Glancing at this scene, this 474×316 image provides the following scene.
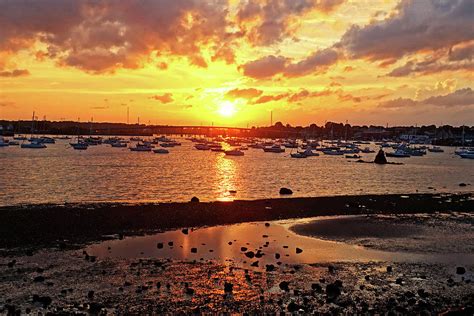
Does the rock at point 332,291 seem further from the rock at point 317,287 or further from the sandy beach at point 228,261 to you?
the rock at point 317,287

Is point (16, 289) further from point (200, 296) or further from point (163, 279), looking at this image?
point (200, 296)

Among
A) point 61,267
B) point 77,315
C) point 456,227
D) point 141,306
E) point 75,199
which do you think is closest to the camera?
point 77,315

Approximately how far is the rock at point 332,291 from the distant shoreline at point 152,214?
39.3 feet

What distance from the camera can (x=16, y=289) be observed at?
51.5ft

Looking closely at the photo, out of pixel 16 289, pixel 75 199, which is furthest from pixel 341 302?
pixel 75 199

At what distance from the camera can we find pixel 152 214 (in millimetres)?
31172

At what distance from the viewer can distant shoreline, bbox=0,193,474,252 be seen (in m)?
24.2

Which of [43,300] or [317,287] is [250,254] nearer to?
[317,287]

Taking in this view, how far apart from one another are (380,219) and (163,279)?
1947cm

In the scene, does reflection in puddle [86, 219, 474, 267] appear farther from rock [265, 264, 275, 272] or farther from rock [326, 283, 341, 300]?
rock [326, 283, 341, 300]

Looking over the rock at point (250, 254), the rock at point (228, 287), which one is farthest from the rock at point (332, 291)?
the rock at point (250, 254)

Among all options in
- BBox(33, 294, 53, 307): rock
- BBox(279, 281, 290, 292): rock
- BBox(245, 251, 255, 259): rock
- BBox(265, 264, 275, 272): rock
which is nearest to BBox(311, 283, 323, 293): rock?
BBox(279, 281, 290, 292): rock

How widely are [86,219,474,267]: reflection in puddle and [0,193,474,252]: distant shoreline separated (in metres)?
2.12

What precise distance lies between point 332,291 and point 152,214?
17470 mm
